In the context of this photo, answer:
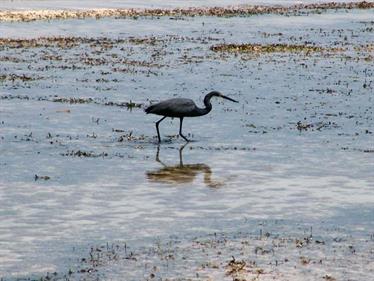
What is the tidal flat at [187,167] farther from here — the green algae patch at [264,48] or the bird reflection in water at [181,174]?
the green algae patch at [264,48]

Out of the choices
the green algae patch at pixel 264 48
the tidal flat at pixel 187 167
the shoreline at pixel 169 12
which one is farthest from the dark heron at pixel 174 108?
the shoreline at pixel 169 12

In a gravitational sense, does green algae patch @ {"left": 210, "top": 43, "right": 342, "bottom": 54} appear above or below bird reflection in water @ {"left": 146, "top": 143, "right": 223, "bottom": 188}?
below

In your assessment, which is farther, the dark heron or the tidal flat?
the dark heron

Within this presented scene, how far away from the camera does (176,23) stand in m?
75.9

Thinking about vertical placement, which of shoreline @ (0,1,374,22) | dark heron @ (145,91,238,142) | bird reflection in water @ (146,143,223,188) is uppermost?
dark heron @ (145,91,238,142)

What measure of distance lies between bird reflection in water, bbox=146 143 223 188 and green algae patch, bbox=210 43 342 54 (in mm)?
29384

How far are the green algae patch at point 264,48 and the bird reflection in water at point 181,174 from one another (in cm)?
2938

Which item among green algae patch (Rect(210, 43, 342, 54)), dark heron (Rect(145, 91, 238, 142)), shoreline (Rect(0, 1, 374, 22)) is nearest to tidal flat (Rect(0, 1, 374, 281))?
green algae patch (Rect(210, 43, 342, 54))

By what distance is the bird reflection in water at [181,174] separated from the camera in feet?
74.4

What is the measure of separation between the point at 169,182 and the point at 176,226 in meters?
4.37

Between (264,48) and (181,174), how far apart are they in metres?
32.5

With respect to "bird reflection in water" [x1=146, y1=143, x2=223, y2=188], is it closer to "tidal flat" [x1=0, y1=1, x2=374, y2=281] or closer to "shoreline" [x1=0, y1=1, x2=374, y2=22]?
"tidal flat" [x1=0, y1=1, x2=374, y2=281]

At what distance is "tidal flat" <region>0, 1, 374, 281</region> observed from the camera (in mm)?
16266

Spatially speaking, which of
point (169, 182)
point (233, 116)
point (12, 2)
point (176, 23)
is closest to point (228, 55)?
point (233, 116)
